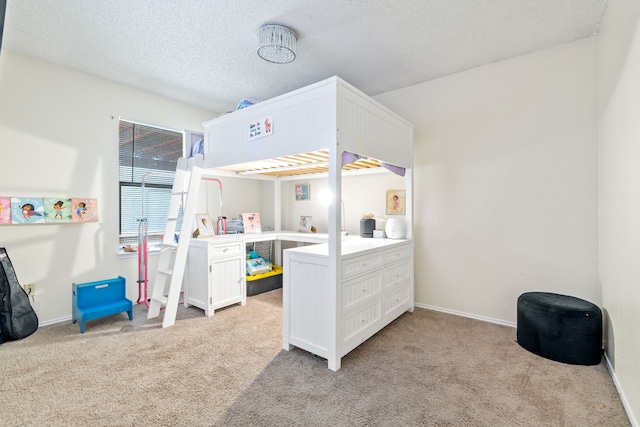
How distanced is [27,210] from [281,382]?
Result: 2898mm

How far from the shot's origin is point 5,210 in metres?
A: 2.78

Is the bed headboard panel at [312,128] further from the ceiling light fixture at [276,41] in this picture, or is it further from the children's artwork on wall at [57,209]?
the children's artwork on wall at [57,209]

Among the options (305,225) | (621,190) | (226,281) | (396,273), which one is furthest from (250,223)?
(621,190)

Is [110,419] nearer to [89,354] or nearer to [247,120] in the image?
[89,354]

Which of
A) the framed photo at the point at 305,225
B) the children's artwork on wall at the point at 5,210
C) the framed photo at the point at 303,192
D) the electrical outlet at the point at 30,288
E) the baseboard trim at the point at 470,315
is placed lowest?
the baseboard trim at the point at 470,315

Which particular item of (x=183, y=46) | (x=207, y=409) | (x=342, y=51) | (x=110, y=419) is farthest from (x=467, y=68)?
(x=110, y=419)

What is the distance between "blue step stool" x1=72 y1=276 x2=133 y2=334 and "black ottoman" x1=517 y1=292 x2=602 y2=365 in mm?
3707

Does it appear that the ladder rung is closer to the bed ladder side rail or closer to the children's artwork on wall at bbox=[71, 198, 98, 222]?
the bed ladder side rail

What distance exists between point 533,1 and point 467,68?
37.4 inches

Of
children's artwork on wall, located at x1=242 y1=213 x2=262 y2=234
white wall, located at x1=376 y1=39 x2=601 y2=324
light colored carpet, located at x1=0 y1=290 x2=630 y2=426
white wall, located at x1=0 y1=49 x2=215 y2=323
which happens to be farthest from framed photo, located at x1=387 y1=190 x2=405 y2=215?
white wall, located at x1=0 y1=49 x2=215 y2=323

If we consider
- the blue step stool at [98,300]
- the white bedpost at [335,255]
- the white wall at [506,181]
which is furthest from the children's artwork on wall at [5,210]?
the white wall at [506,181]

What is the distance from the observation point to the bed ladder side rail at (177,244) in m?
3.03

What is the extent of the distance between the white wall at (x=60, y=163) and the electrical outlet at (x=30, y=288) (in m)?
0.03

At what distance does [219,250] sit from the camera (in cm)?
333
